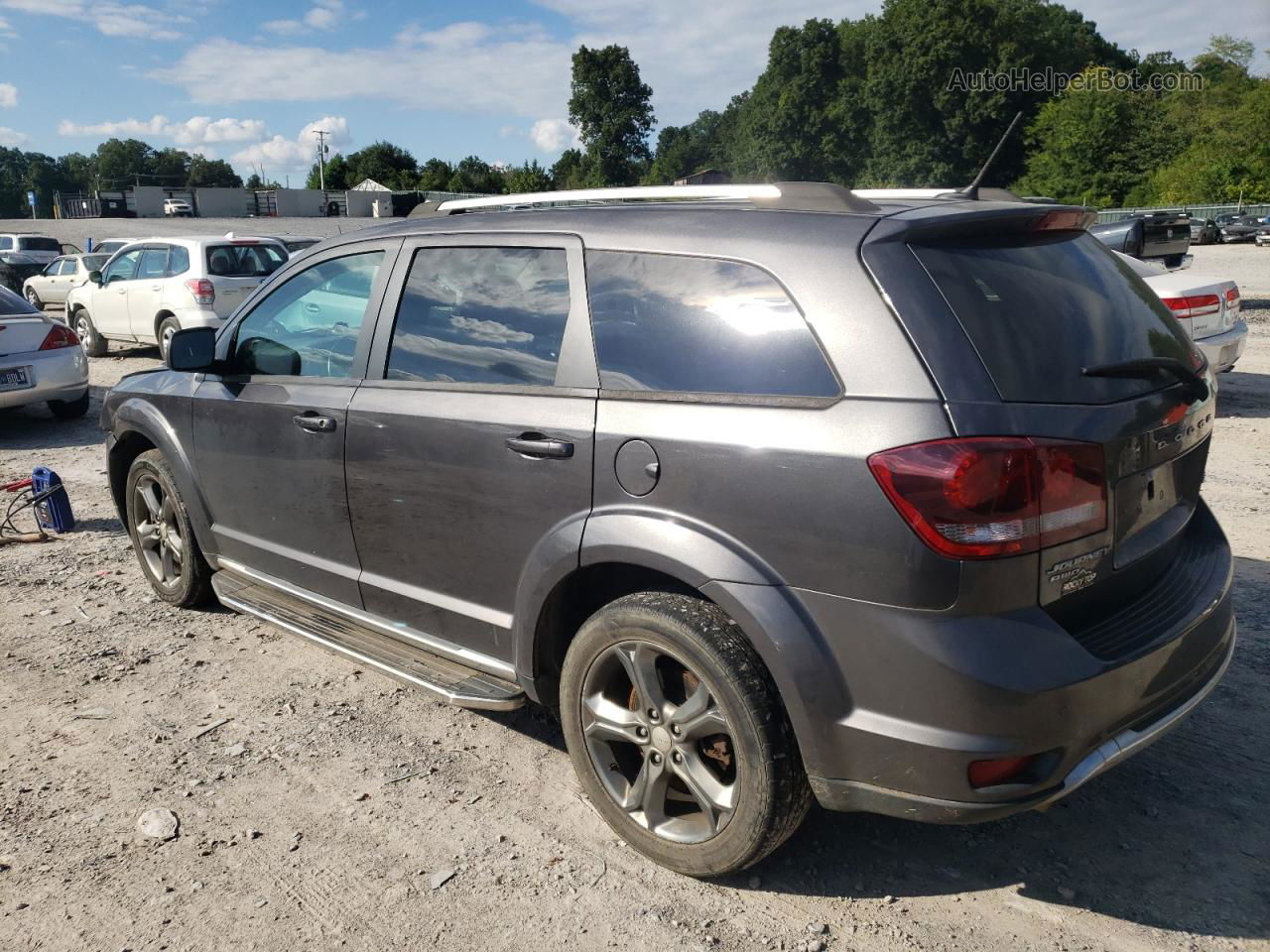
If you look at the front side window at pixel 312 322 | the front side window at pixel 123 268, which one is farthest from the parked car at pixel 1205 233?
the front side window at pixel 312 322

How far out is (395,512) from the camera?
3502mm

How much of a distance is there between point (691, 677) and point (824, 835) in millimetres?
730

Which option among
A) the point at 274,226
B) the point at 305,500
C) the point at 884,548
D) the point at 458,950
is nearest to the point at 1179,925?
the point at 884,548

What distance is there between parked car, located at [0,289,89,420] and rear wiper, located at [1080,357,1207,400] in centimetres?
996

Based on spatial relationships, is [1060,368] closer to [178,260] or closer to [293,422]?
[293,422]

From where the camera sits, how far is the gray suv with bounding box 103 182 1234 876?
231cm

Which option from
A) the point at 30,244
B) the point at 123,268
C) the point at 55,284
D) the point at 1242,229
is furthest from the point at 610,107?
the point at 123,268

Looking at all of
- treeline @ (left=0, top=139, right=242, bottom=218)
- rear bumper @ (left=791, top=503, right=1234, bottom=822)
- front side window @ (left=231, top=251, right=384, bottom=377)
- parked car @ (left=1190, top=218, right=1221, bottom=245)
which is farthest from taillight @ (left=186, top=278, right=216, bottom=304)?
treeline @ (left=0, top=139, right=242, bottom=218)

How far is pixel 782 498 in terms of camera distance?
2451 millimetres

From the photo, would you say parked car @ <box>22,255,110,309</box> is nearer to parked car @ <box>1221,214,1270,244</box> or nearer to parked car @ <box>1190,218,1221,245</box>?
parked car @ <box>1190,218,1221,245</box>

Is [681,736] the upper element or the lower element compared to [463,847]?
upper

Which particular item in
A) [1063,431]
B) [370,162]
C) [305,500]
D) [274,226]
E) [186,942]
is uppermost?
[370,162]

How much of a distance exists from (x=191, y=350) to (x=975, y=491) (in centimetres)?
335

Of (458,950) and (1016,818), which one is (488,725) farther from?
(1016,818)
